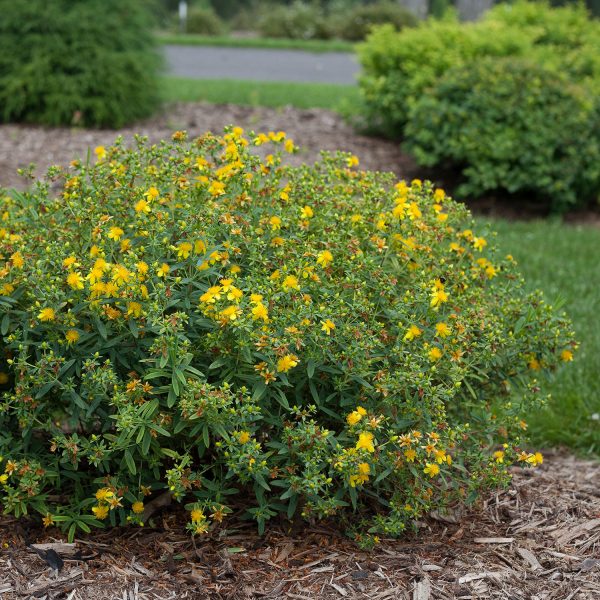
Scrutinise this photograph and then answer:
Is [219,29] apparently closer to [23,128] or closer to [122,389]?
[23,128]

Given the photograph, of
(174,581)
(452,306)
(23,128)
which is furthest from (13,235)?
(23,128)

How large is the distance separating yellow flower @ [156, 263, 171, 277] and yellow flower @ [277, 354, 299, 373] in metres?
0.44

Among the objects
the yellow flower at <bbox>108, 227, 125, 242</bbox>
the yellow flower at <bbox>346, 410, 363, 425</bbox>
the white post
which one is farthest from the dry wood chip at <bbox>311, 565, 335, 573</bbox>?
the white post

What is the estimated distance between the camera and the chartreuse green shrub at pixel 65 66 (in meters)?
9.32

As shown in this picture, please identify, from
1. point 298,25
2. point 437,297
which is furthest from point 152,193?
point 298,25

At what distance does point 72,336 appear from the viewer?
2740 mm

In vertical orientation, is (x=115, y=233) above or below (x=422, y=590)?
above

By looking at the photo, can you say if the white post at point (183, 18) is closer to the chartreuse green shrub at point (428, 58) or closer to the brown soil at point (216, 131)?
the brown soil at point (216, 131)

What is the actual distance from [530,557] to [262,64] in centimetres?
1746

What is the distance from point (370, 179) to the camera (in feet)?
11.8

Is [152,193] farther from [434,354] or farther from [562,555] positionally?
[562,555]

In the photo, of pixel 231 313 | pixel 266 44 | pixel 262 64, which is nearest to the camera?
pixel 231 313

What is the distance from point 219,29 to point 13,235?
25.1m

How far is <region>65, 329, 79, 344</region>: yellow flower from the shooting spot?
8.98 feet
